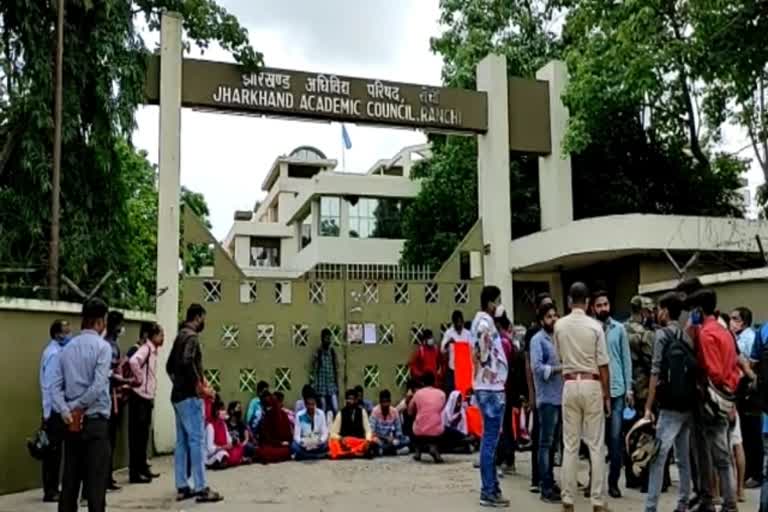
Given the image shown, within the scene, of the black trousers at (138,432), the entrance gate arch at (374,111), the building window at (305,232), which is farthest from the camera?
the building window at (305,232)

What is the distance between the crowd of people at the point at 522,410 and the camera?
6504mm

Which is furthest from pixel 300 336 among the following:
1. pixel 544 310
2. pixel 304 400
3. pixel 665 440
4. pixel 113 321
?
pixel 665 440

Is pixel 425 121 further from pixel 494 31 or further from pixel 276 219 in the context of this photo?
pixel 276 219

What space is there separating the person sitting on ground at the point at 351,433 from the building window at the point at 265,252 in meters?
33.4

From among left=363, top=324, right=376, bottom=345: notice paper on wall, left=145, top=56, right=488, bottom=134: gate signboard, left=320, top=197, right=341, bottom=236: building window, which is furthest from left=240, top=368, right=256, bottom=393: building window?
left=320, top=197, right=341, bottom=236: building window

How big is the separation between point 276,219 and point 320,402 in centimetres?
3701

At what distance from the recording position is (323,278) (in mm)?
13070

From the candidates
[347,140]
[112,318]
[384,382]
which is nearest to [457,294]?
[384,382]

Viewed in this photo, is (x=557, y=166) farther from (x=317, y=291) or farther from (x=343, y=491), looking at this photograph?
(x=343, y=491)

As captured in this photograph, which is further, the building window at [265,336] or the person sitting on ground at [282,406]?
the building window at [265,336]

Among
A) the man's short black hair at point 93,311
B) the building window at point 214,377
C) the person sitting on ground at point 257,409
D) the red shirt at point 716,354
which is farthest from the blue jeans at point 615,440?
the building window at point 214,377

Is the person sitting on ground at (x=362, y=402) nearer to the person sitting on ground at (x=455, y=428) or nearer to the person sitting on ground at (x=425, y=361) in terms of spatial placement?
the person sitting on ground at (x=425, y=361)

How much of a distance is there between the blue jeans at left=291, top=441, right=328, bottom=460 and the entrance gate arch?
1944mm

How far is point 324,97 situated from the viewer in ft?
43.6
